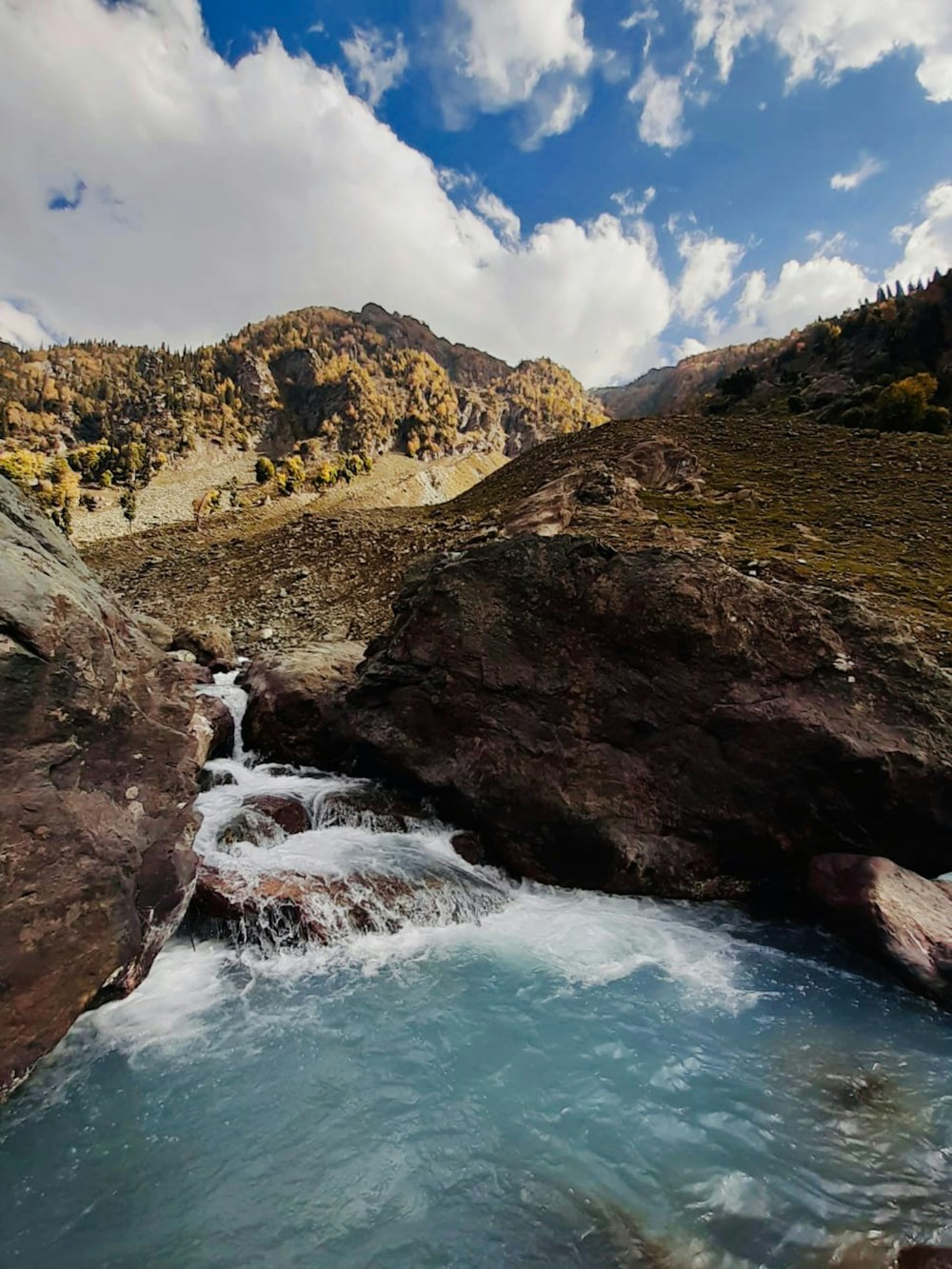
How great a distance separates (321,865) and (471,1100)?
607cm

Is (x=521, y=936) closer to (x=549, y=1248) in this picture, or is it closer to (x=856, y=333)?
(x=549, y=1248)

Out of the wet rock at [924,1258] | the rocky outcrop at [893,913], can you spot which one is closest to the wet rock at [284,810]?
the rocky outcrop at [893,913]

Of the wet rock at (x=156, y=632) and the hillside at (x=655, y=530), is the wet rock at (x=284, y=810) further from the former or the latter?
the hillside at (x=655, y=530)

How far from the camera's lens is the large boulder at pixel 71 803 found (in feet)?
23.2

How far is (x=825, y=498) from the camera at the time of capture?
37.8m

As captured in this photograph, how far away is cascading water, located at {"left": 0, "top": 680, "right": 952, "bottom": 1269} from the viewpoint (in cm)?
621

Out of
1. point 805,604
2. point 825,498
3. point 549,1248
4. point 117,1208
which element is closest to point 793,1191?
point 549,1248

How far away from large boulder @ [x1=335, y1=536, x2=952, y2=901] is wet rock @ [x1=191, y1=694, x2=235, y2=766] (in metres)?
4.72

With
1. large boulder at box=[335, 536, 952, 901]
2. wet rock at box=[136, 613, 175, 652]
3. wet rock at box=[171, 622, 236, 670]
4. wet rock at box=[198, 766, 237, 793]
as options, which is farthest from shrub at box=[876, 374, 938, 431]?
wet rock at box=[198, 766, 237, 793]

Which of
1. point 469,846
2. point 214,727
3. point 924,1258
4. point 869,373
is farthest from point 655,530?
point 869,373

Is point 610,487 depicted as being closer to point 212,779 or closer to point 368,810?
point 368,810

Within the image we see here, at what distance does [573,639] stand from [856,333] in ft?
370

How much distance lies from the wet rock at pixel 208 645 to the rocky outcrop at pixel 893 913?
24872 mm

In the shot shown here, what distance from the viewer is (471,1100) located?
26.5 feet
